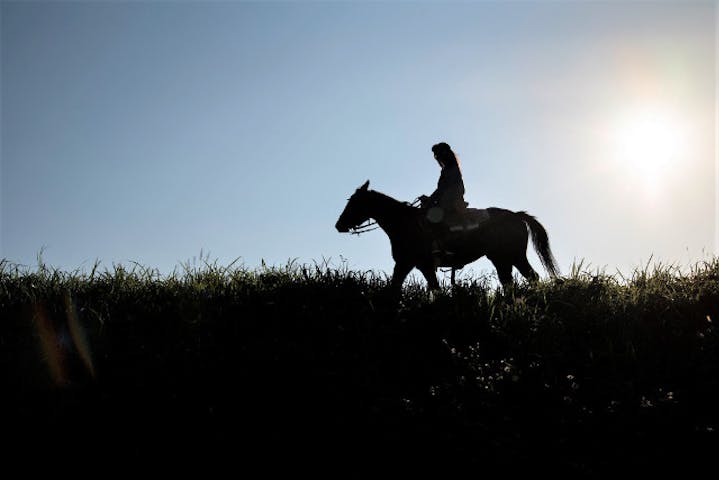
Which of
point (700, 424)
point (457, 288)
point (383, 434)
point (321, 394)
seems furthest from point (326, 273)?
point (700, 424)

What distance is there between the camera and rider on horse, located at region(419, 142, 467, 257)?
11.4 m

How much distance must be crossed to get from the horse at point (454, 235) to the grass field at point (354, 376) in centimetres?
262

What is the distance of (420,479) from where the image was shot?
4.65 metres

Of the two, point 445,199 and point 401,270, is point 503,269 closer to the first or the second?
point 445,199

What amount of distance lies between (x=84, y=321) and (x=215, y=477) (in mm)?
3239

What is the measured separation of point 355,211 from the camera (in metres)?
12.0

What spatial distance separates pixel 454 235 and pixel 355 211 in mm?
2104

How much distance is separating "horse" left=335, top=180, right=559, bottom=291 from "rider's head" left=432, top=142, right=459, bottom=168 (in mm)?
1029

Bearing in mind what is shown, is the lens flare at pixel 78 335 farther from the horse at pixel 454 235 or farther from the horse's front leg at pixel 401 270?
the horse at pixel 454 235

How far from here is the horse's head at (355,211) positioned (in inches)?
472

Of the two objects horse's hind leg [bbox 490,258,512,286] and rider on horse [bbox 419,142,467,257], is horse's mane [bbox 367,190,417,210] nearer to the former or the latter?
rider on horse [bbox 419,142,467,257]

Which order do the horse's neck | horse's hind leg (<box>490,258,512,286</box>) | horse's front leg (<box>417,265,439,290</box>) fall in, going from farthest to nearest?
1. horse's hind leg (<box>490,258,512,286</box>)
2. the horse's neck
3. horse's front leg (<box>417,265,439,290</box>)

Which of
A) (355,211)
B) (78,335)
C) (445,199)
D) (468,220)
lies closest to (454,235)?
(468,220)

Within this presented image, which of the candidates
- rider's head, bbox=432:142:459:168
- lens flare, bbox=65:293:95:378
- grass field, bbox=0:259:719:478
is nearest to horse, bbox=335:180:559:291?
rider's head, bbox=432:142:459:168
